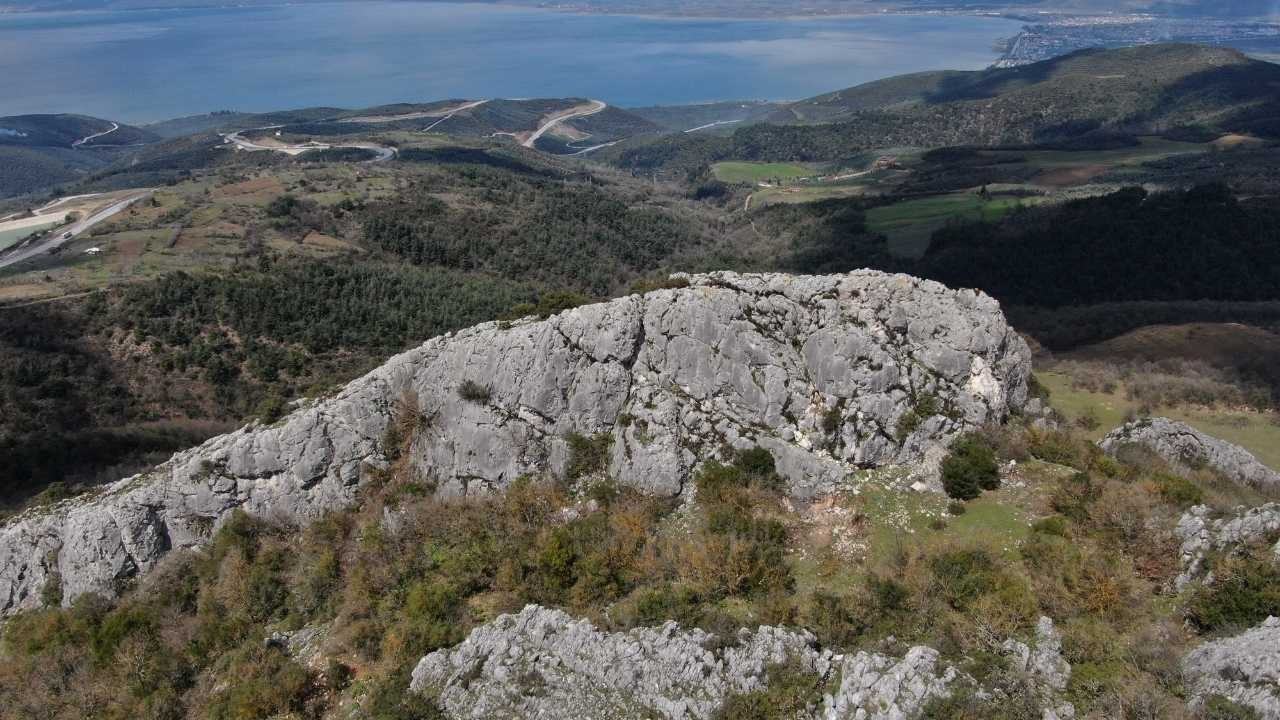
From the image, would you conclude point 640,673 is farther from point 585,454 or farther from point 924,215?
point 924,215

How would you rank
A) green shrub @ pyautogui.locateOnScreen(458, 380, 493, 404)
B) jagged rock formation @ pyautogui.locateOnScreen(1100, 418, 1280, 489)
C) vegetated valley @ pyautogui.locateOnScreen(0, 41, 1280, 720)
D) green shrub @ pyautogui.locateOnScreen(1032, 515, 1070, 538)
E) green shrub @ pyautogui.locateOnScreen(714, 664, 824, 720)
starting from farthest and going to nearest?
green shrub @ pyautogui.locateOnScreen(458, 380, 493, 404), jagged rock formation @ pyautogui.locateOnScreen(1100, 418, 1280, 489), green shrub @ pyautogui.locateOnScreen(1032, 515, 1070, 538), vegetated valley @ pyautogui.locateOnScreen(0, 41, 1280, 720), green shrub @ pyautogui.locateOnScreen(714, 664, 824, 720)

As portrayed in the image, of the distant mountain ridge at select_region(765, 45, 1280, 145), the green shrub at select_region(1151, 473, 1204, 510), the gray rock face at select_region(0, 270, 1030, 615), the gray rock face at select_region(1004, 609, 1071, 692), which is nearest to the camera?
the gray rock face at select_region(1004, 609, 1071, 692)

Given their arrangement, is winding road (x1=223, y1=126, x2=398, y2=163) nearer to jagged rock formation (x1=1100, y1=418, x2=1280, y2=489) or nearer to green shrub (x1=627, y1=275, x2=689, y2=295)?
green shrub (x1=627, y1=275, x2=689, y2=295)

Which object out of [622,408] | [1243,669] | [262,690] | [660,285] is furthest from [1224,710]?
[262,690]

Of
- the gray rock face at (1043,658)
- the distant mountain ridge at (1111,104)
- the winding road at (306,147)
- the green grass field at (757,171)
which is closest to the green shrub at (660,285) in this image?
the gray rock face at (1043,658)

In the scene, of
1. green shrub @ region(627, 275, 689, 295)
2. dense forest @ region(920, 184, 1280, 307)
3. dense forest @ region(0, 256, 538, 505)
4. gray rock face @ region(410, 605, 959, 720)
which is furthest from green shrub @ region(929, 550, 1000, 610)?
dense forest @ region(920, 184, 1280, 307)

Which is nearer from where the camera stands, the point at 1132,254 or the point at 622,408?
the point at 622,408

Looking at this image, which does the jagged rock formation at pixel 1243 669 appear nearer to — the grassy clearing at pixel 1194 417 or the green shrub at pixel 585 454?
the grassy clearing at pixel 1194 417
